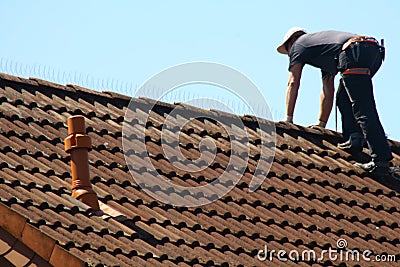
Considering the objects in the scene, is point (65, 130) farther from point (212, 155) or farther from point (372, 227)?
point (372, 227)

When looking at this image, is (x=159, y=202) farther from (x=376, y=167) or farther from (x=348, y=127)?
(x=348, y=127)

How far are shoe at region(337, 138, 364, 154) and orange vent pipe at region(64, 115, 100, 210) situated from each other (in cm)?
376

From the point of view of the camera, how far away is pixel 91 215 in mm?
10094

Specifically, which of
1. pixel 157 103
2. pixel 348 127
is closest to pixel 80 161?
pixel 157 103

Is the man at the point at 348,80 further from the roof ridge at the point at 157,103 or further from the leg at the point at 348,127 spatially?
the roof ridge at the point at 157,103

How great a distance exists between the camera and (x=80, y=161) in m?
10.5

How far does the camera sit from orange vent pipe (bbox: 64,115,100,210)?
404 inches

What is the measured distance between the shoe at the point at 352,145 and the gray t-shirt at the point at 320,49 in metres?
0.96

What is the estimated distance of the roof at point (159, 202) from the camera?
9633mm

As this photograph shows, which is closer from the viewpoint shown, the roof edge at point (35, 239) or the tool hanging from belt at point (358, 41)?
the roof edge at point (35, 239)

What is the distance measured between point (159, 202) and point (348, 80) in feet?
11.3

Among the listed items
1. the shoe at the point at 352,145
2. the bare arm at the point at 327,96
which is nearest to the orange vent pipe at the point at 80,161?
the shoe at the point at 352,145

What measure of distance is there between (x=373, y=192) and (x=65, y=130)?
11.3 ft

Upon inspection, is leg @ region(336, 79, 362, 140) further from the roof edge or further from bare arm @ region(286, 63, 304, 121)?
the roof edge
